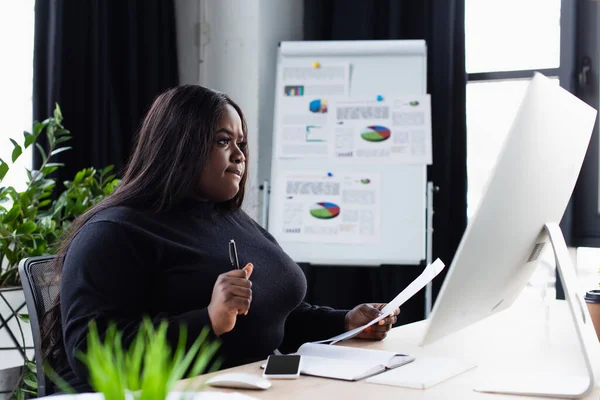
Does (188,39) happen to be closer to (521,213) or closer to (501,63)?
(501,63)

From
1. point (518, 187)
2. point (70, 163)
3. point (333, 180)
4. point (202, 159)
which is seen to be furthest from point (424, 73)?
point (518, 187)

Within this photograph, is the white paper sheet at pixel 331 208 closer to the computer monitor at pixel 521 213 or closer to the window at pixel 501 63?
the window at pixel 501 63

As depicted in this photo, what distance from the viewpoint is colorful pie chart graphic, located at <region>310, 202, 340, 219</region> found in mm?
3373

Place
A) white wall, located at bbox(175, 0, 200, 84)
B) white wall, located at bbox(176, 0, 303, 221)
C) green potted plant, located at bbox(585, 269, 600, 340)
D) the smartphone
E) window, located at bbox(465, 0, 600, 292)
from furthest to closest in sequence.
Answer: white wall, located at bbox(175, 0, 200, 84), white wall, located at bbox(176, 0, 303, 221), window, located at bbox(465, 0, 600, 292), green potted plant, located at bbox(585, 269, 600, 340), the smartphone

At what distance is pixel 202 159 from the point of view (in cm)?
158

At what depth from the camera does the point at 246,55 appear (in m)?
3.64

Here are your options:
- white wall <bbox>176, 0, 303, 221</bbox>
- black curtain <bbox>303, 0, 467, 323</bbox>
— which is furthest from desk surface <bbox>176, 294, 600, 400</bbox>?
white wall <bbox>176, 0, 303, 221</bbox>

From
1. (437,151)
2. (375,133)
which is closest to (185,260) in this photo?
(375,133)

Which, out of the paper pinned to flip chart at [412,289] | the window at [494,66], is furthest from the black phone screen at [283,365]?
the window at [494,66]

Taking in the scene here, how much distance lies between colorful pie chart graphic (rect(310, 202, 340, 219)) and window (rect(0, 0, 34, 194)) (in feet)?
4.18

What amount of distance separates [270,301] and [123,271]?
1.12 ft

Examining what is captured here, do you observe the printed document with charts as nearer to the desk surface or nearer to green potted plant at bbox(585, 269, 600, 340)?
the desk surface

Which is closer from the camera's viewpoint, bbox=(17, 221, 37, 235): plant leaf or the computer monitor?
the computer monitor

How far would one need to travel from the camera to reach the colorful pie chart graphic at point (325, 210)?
337 cm
